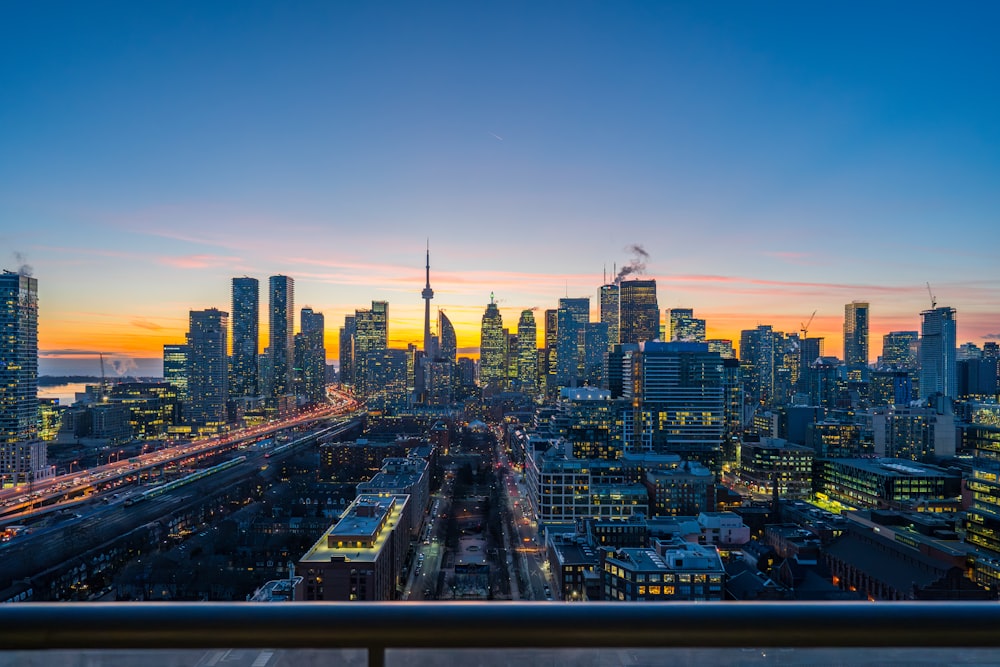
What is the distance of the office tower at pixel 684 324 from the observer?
228 ft

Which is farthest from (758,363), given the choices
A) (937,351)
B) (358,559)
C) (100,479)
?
(358,559)

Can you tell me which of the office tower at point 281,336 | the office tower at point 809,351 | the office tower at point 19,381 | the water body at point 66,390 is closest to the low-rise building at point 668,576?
the office tower at point 19,381

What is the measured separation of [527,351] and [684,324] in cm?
2250

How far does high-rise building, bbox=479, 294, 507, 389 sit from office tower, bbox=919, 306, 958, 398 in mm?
47214

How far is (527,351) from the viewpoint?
8400 cm

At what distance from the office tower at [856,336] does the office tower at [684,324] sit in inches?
673

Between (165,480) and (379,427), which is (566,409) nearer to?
(379,427)

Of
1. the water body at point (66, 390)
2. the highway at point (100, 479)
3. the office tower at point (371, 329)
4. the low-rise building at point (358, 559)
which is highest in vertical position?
the office tower at point (371, 329)

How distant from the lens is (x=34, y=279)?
27641 millimetres

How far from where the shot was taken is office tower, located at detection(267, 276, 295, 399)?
6256 cm

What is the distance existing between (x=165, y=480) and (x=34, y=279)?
1258 centimetres

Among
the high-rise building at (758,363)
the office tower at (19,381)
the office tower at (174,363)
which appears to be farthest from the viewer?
the high-rise building at (758,363)

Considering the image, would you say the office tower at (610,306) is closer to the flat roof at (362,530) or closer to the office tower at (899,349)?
the office tower at (899,349)

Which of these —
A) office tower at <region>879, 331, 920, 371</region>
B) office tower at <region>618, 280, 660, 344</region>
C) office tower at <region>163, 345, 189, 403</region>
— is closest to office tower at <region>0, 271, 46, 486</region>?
office tower at <region>163, 345, 189, 403</region>
